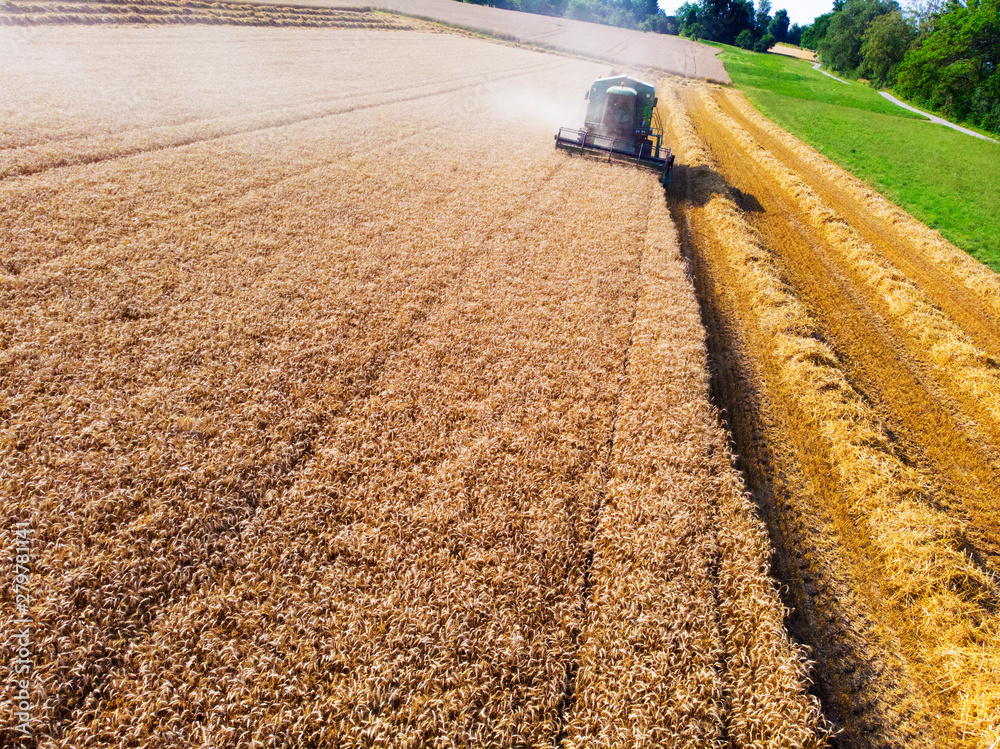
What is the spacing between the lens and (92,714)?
348 centimetres

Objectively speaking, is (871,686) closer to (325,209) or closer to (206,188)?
(325,209)

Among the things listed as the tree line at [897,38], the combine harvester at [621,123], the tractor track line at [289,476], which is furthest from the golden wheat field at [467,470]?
the tree line at [897,38]

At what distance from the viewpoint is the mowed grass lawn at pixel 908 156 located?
1688cm

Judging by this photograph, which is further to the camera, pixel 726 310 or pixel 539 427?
pixel 726 310

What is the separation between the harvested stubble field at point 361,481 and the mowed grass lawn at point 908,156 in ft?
44.7

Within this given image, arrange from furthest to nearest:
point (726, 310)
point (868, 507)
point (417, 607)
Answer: point (726, 310) < point (868, 507) < point (417, 607)

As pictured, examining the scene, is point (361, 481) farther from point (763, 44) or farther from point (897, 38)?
point (763, 44)

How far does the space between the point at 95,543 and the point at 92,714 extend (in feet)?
5.00

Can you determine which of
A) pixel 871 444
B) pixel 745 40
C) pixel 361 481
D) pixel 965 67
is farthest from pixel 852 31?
pixel 361 481

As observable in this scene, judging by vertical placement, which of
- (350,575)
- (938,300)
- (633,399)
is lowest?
(350,575)

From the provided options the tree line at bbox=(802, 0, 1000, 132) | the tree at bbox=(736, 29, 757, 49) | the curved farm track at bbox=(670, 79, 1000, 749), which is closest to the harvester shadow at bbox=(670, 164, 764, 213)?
the curved farm track at bbox=(670, 79, 1000, 749)

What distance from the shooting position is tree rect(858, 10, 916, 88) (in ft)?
205

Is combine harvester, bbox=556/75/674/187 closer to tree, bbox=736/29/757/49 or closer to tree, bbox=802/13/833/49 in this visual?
tree, bbox=736/29/757/49

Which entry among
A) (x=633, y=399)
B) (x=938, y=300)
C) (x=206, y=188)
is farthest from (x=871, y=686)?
(x=206, y=188)
